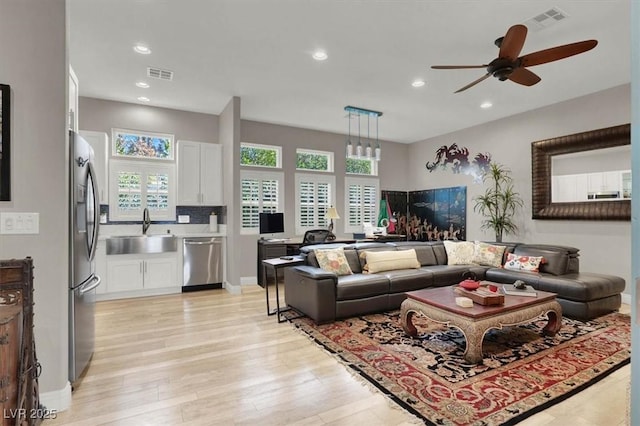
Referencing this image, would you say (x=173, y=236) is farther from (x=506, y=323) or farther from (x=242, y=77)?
(x=506, y=323)

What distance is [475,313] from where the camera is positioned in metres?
2.77

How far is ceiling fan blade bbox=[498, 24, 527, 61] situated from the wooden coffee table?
226cm

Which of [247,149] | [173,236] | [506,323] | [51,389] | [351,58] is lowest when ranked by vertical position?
[51,389]

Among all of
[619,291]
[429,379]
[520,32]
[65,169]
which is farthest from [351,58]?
[619,291]

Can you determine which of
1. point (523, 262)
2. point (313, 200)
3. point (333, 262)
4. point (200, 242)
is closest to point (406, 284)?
point (333, 262)

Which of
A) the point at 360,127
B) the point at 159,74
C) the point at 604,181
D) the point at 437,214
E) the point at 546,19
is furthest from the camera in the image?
the point at 437,214

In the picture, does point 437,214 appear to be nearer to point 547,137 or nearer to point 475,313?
point 547,137

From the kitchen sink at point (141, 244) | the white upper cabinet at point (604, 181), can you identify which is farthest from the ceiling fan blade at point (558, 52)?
the kitchen sink at point (141, 244)

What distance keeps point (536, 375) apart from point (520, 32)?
2709 mm

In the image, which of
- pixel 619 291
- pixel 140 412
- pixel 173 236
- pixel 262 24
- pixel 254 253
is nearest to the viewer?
pixel 140 412

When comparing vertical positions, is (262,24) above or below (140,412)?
above

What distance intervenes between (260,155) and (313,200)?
1445mm

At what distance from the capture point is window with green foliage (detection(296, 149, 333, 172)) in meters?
6.84

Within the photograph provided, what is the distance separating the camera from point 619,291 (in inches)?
160
